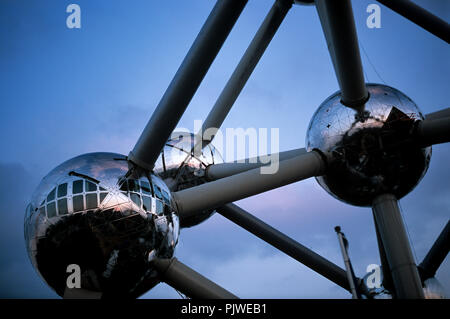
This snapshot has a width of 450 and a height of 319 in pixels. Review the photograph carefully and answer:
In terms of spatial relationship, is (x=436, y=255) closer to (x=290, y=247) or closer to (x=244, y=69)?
(x=290, y=247)

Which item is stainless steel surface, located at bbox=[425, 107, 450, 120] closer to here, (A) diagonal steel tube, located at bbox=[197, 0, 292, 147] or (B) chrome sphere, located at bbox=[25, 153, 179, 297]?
(A) diagonal steel tube, located at bbox=[197, 0, 292, 147]

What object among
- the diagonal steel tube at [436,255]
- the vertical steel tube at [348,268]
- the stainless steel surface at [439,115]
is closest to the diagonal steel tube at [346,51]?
the stainless steel surface at [439,115]

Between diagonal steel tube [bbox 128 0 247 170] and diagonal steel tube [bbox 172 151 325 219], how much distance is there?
2.75 ft

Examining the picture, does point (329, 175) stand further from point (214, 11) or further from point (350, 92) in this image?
point (214, 11)

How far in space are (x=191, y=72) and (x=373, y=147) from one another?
3.08 meters

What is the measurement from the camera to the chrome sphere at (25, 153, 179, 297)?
15.2 ft

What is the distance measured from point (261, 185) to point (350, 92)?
6.55 ft

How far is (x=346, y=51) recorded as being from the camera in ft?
18.2

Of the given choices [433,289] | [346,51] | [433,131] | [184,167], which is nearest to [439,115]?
[433,131]

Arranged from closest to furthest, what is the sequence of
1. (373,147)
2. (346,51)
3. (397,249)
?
(346,51) → (397,249) → (373,147)

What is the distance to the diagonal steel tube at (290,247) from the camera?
29.2 feet

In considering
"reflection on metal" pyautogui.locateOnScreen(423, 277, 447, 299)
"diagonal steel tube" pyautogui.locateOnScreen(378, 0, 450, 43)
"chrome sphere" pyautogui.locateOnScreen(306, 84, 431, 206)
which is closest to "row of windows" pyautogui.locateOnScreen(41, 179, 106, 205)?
"chrome sphere" pyautogui.locateOnScreen(306, 84, 431, 206)

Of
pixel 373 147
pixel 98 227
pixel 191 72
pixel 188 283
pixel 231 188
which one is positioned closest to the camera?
pixel 98 227
